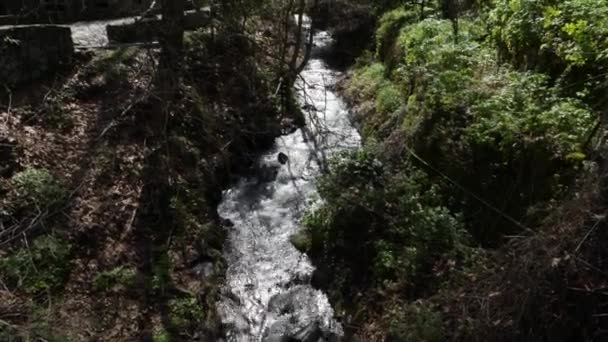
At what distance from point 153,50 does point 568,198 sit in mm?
8507

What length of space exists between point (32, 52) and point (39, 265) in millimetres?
4290

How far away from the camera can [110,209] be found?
313 inches

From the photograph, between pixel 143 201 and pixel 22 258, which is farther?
pixel 143 201

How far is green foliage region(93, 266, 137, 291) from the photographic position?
706 centimetres

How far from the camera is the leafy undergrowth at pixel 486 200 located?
514 centimetres

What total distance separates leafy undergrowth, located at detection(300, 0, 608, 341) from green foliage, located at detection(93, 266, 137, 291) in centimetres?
287

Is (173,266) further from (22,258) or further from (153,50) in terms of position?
(153,50)

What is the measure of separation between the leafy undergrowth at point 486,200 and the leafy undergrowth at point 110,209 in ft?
6.92

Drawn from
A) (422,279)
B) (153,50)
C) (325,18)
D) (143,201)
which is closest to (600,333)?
(422,279)

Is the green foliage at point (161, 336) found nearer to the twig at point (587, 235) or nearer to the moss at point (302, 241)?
the moss at point (302, 241)

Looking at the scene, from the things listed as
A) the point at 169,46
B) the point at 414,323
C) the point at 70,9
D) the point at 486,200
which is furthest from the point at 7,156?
the point at 486,200

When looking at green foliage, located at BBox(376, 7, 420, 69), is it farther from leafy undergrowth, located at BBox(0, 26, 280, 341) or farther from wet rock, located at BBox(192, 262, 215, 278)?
wet rock, located at BBox(192, 262, 215, 278)

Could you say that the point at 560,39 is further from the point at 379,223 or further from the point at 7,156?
the point at 7,156

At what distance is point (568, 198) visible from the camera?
569 cm
